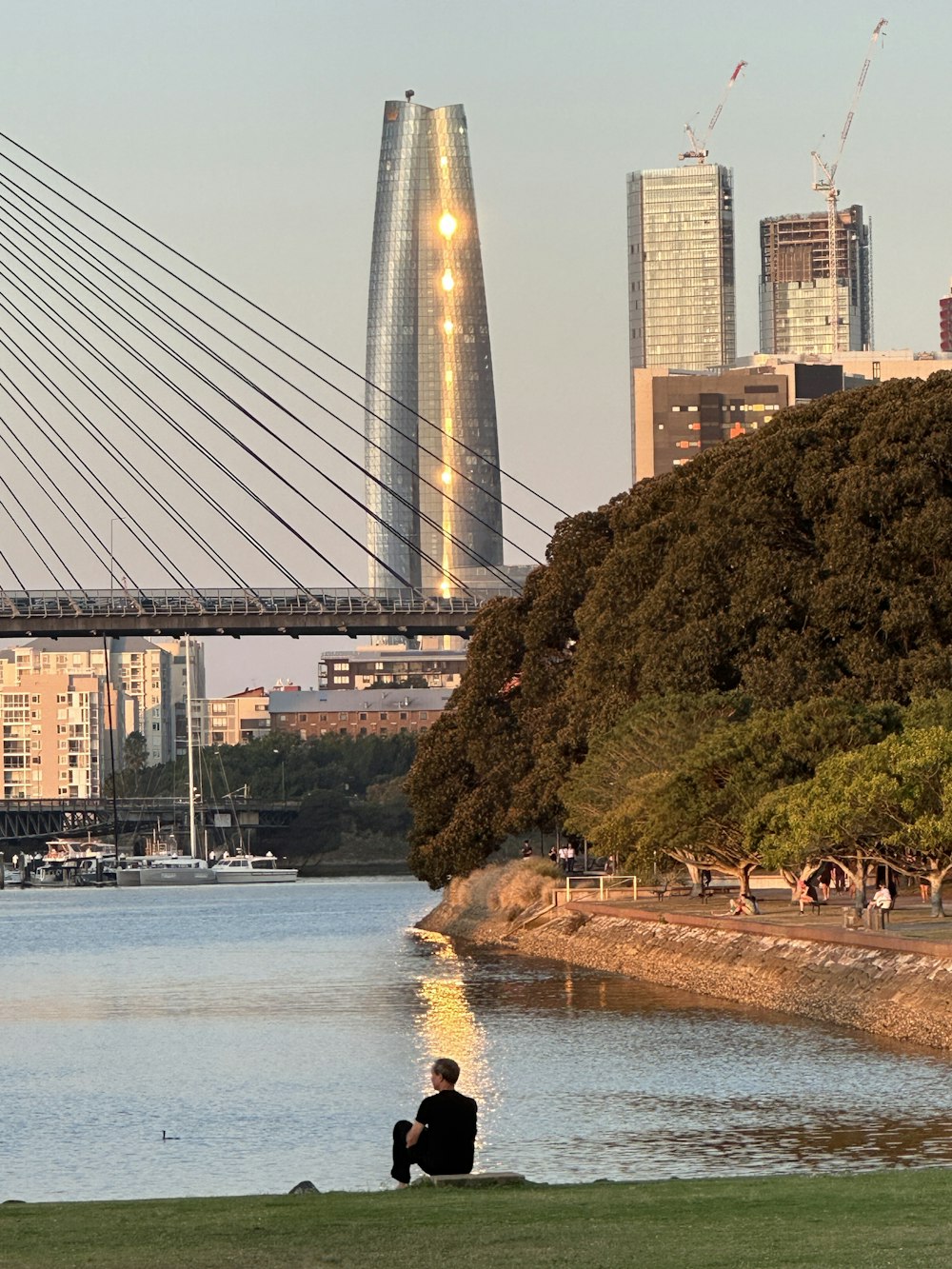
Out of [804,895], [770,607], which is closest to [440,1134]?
[804,895]

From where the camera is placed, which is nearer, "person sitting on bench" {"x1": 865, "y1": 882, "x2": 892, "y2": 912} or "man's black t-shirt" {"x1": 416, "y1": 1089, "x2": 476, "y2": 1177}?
"man's black t-shirt" {"x1": 416, "y1": 1089, "x2": 476, "y2": 1177}

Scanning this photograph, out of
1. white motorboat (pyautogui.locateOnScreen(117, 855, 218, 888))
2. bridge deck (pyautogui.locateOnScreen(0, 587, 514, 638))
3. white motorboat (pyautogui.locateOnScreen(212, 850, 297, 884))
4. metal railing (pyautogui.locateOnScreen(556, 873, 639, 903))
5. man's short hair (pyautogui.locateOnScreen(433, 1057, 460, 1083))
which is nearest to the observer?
man's short hair (pyautogui.locateOnScreen(433, 1057, 460, 1083))

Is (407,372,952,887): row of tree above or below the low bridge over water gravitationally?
above

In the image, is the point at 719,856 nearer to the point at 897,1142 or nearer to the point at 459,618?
the point at 897,1142

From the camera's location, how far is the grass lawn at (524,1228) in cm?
1243

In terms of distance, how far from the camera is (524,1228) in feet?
44.2

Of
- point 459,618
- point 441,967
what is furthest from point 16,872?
point 441,967

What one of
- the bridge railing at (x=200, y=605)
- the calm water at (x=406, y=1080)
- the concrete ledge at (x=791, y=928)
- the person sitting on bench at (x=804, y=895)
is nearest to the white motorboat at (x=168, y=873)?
the bridge railing at (x=200, y=605)

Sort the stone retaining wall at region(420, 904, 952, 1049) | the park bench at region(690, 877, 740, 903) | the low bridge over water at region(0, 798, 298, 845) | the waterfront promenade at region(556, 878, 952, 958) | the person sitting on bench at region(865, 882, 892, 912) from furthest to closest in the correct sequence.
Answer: the low bridge over water at region(0, 798, 298, 845)
the park bench at region(690, 877, 740, 903)
the person sitting on bench at region(865, 882, 892, 912)
the waterfront promenade at region(556, 878, 952, 958)
the stone retaining wall at region(420, 904, 952, 1049)

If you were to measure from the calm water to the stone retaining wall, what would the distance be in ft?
2.04

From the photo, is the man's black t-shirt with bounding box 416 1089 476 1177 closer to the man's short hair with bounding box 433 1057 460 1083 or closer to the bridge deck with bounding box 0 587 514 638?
the man's short hair with bounding box 433 1057 460 1083

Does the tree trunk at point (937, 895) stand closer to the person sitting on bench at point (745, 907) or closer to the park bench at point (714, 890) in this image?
the person sitting on bench at point (745, 907)

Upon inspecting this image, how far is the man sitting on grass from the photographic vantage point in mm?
15367

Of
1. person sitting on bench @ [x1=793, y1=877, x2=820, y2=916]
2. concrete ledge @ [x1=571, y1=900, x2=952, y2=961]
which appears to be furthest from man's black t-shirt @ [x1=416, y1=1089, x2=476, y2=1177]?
person sitting on bench @ [x1=793, y1=877, x2=820, y2=916]
